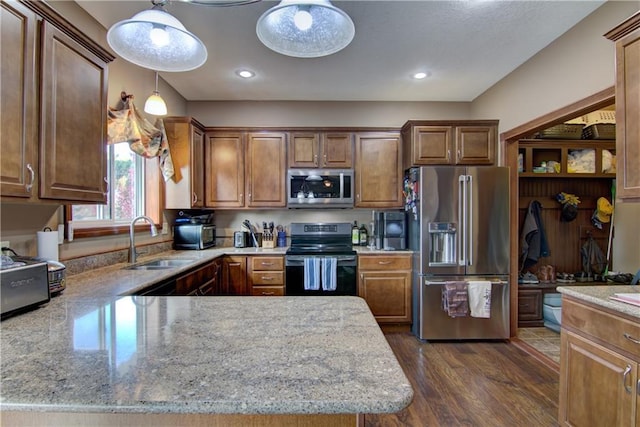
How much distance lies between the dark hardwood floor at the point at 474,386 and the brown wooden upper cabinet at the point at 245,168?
2.17 meters

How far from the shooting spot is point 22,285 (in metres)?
1.24

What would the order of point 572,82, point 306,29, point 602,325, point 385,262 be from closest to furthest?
point 306,29
point 602,325
point 572,82
point 385,262

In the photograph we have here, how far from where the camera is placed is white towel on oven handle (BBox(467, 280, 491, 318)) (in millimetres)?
3012

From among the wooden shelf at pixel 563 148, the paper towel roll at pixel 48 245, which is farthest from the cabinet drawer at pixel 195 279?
the wooden shelf at pixel 563 148

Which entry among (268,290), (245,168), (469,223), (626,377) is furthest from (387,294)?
(245,168)

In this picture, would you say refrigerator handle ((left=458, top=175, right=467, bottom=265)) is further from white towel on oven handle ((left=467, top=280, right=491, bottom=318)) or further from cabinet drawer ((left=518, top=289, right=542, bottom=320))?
cabinet drawer ((left=518, top=289, right=542, bottom=320))

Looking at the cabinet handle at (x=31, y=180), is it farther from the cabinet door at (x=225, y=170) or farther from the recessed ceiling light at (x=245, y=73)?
the cabinet door at (x=225, y=170)

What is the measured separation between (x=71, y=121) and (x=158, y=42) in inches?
25.7

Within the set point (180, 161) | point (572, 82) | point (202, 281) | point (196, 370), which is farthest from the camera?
point (180, 161)

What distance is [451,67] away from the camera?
2900mm

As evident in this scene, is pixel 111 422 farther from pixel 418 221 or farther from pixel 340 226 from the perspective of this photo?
pixel 340 226

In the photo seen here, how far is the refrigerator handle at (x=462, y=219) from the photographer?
301 cm

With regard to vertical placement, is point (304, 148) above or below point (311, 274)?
above

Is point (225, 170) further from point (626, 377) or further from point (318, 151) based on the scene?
point (626, 377)
